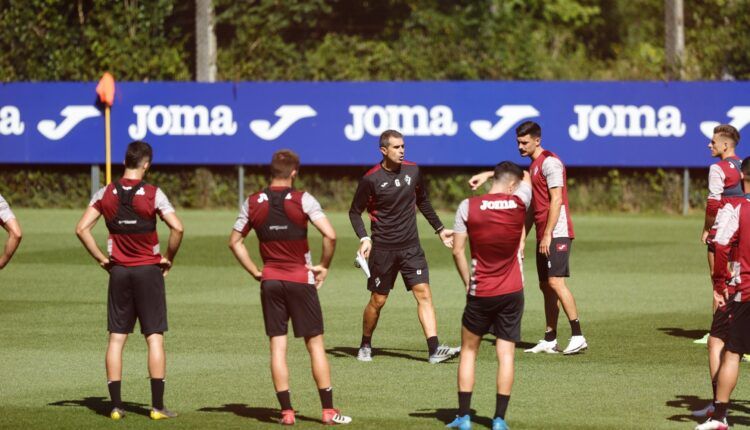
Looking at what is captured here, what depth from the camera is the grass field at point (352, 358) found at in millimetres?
10953

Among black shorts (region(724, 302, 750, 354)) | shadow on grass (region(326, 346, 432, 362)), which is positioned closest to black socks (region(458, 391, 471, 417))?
black shorts (region(724, 302, 750, 354))

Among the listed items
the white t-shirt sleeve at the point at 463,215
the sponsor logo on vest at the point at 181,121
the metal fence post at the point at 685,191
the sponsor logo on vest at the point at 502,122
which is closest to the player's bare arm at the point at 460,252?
the white t-shirt sleeve at the point at 463,215

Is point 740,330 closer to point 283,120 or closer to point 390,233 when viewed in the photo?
point 390,233

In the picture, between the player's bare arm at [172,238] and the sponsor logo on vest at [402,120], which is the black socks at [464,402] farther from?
the sponsor logo on vest at [402,120]

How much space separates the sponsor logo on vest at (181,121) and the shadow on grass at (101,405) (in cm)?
2294

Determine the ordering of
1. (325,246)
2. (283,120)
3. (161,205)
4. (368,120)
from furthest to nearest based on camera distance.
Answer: (283,120)
(368,120)
(161,205)
(325,246)

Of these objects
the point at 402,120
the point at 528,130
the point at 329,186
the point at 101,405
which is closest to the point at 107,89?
the point at 329,186

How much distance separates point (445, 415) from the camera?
10.8 metres

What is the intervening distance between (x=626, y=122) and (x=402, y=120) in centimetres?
514

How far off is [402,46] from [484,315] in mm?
26946

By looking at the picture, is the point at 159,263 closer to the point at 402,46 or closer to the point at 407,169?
the point at 407,169

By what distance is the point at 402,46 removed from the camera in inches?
1444

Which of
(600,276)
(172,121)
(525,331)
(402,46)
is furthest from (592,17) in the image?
(525,331)

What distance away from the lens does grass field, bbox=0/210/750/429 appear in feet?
35.9
